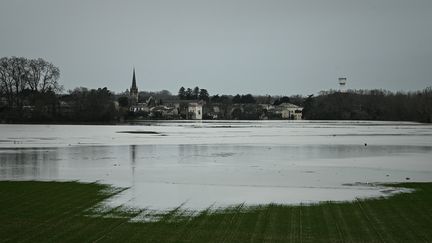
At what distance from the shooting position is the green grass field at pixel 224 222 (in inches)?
432

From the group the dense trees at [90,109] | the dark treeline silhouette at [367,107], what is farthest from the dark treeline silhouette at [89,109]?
the dark treeline silhouette at [367,107]

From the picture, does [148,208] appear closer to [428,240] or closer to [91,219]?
[91,219]

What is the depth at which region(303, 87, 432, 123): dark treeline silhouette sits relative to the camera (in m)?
144

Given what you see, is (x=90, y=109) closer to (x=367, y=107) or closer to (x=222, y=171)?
(x=367, y=107)

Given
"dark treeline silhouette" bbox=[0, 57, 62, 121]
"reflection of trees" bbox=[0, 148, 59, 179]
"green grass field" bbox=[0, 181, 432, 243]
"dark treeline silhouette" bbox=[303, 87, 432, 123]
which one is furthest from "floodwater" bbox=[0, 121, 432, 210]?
"dark treeline silhouette" bbox=[303, 87, 432, 123]

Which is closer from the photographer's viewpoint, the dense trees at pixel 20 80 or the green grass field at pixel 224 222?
the green grass field at pixel 224 222

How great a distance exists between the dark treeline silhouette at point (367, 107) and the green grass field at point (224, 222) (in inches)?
4898

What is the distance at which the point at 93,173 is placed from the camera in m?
21.9

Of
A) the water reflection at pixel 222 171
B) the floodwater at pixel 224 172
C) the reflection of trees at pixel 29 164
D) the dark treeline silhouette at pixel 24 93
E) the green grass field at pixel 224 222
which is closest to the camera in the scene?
the green grass field at pixel 224 222

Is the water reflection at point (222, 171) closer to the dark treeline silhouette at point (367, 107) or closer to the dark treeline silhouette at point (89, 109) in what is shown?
the dark treeline silhouette at point (89, 109)

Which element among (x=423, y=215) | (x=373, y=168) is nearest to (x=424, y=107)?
(x=373, y=168)

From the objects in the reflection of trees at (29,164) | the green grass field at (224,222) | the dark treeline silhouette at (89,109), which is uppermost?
the dark treeline silhouette at (89,109)

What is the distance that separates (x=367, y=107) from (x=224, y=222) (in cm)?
15867

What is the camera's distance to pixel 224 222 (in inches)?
489
